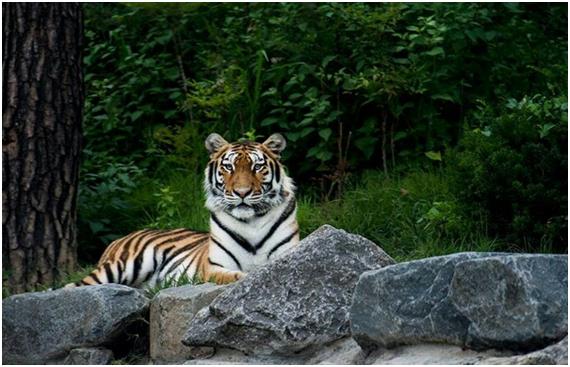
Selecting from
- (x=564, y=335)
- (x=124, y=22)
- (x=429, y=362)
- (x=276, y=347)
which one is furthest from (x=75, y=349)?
(x=124, y=22)

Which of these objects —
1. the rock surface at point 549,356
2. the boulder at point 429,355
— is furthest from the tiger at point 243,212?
the rock surface at point 549,356

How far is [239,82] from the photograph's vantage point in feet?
34.3

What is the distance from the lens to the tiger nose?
7957 mm

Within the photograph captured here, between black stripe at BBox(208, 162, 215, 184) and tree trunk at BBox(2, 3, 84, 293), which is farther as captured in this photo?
tree trunk at BBox(2, 3, 84, 293)

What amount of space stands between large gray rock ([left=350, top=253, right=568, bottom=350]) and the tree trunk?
135 inches

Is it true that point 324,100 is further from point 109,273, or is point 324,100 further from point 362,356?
point 362,356

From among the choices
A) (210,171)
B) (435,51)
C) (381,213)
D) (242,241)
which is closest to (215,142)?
(210,171)

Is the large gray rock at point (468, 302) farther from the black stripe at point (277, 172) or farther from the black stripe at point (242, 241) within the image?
the black stripe at point (277, 172)

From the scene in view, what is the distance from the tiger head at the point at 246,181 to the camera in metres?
7.98

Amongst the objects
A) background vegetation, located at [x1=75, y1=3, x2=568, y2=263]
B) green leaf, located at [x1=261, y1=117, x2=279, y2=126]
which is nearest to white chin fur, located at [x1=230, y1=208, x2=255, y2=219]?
background vegetation, located at [x1=75, y1=3, x2=568, y2=263]

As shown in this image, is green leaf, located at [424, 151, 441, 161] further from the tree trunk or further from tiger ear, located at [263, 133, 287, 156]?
the tree trunk

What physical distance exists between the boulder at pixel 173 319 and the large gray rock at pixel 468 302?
1.17 m

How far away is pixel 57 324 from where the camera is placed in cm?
678

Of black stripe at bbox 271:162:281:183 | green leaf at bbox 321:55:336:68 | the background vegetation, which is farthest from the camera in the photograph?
green leaf at bbox 321:55:336:68
